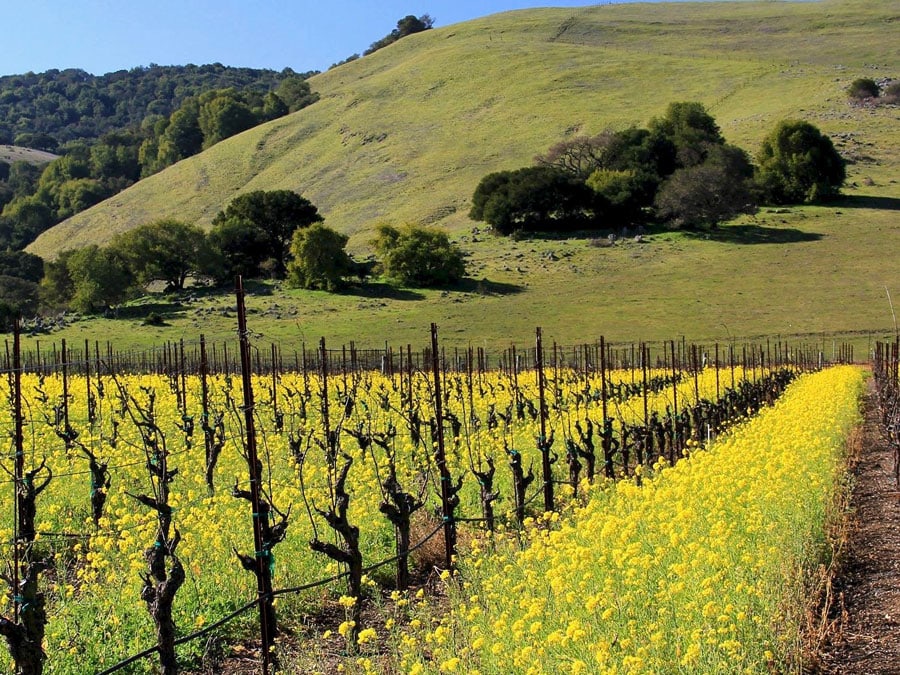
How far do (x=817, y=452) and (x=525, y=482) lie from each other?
3661 mm

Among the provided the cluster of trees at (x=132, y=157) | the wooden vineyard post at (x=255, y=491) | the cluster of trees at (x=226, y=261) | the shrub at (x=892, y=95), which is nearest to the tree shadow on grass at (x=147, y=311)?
the cluster of trees at (x=226, y=261)

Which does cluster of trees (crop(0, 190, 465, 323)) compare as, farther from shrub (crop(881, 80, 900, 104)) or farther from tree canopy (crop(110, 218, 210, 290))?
shrub (crop(881, 80, 900, 104))

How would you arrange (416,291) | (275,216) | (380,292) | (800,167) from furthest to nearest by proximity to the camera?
(275,216) < (800,167) < (380,292) < (416,291)

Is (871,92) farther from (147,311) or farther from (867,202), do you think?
(147,311)

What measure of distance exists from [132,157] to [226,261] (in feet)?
268

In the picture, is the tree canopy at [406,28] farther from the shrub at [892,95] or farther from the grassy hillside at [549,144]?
the shrub at [892,95]

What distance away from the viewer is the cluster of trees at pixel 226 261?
61312 mm

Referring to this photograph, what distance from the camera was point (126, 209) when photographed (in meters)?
107

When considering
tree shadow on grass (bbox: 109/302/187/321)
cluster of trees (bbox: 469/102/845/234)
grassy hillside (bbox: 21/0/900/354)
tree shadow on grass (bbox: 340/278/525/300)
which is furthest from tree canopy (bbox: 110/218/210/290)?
cluster of trees (bbox: 469/102/845/234)

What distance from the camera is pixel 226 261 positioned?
69375 mm

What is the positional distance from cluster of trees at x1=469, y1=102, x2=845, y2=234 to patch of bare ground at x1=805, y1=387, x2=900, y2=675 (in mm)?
61513

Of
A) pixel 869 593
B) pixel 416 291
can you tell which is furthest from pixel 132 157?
pixel 869 593

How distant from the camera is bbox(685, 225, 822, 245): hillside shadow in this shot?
215ft

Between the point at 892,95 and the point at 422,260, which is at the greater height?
the point at 892,95
